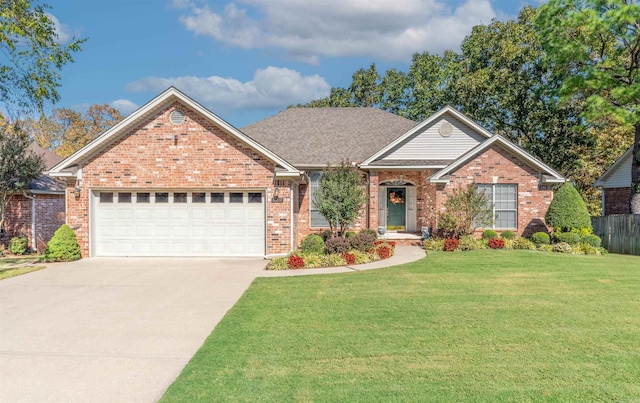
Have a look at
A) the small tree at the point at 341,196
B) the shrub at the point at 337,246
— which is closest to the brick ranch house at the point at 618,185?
the small tree at the point at 341,196

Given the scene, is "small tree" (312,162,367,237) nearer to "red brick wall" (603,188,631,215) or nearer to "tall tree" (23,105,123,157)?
"red brick wall" (603,188,631,215)

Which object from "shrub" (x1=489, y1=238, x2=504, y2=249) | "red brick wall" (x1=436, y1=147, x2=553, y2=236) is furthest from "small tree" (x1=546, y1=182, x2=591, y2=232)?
"shrub" (x1=489, y1=238, x2=504, y2=249)

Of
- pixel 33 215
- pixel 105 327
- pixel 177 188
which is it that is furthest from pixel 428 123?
pixel 33 215

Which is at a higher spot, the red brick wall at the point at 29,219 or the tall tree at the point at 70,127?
the tall tree at the point at 70,127

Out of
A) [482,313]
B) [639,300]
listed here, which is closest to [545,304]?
[482,313]

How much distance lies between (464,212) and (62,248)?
14631mm

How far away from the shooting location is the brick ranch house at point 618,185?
2097 centimetres

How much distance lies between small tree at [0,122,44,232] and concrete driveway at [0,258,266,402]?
243 inches

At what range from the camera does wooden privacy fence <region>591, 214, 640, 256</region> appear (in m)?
15.7

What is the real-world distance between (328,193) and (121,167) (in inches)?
290

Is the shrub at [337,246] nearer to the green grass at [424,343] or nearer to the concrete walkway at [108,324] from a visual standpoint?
the concrete walkway at [108,324]

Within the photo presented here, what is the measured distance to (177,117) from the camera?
14.1 metres

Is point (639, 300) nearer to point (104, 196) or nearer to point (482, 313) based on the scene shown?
point (482, 313)

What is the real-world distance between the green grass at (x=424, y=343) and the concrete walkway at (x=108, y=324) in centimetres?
46
